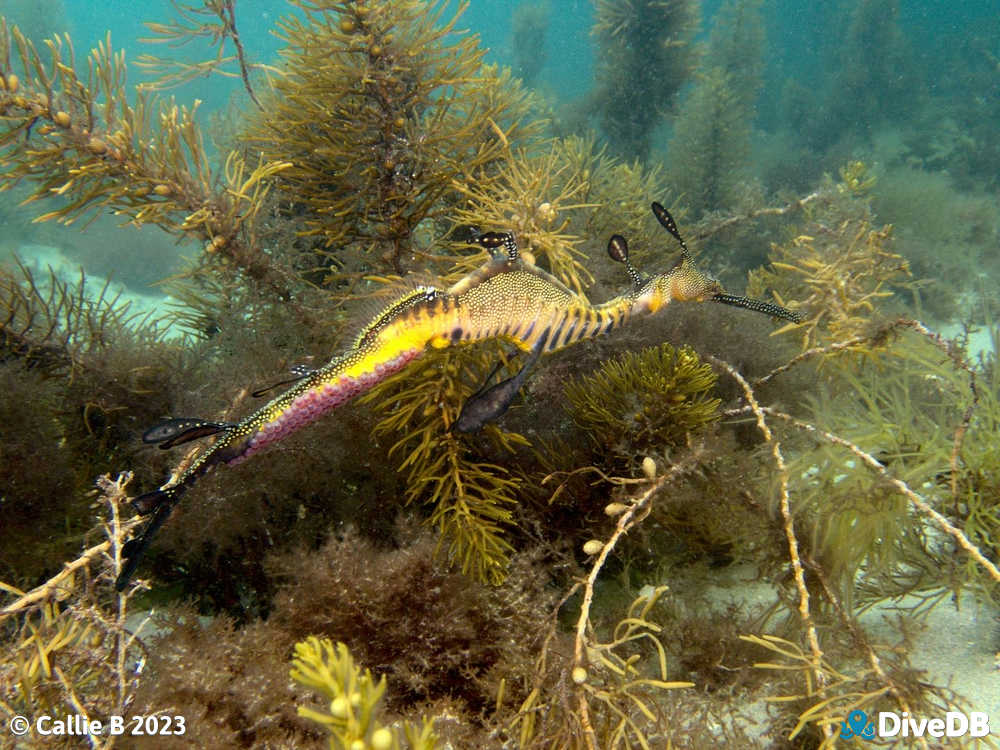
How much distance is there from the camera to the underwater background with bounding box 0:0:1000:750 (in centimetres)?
203

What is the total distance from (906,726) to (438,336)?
2.33 m

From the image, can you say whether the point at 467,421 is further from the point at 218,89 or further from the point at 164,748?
the point at 218,89

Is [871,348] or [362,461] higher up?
[871,348]

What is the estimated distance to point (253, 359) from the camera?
3.49 meters

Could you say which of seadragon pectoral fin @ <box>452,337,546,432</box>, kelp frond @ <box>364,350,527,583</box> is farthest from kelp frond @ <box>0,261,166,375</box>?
seadragon pectoral fin @ <box>452,337,546,432</box>

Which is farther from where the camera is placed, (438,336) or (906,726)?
(438,336)

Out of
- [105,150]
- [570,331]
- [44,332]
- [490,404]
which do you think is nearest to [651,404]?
[570,331]

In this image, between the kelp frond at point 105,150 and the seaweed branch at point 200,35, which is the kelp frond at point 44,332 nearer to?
the kelp frond at point 105,150

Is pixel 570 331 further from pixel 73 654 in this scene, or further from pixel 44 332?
pixel 44 332

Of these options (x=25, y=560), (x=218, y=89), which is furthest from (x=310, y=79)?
(x=218, y=89)

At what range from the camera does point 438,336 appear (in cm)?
220

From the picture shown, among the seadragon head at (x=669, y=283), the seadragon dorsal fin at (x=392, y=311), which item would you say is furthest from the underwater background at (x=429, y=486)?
the seadragon head at (x=669, y=283)

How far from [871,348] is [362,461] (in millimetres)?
3083

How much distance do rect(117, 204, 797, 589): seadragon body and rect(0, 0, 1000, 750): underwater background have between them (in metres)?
0.23
